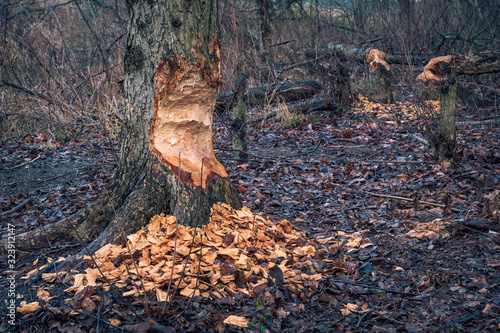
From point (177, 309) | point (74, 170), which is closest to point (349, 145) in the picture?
point (74, 170)

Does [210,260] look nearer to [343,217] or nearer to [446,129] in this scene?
[343,217]

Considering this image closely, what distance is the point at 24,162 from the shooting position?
217 inches

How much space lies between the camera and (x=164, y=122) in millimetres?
2873

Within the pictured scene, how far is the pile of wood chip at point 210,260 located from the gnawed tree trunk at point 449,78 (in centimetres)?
270

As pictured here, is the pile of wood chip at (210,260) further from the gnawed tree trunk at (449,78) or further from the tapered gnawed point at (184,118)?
the gnawed tree trunk at (449,78)

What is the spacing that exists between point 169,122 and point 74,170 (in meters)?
3.03

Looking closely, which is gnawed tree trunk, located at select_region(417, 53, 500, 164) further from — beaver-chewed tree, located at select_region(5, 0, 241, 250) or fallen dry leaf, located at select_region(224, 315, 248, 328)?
fallen dry leaf, located at select_region(224, 315, 248, 328)

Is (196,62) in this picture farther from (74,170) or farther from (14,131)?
(14,131)

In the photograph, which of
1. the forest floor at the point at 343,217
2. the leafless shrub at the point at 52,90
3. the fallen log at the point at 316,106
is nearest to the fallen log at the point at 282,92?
the fallen log at the point at 316,106

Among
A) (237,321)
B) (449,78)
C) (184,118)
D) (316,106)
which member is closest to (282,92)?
(316,106)

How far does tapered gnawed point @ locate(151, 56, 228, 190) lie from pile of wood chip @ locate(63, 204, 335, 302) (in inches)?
15.1

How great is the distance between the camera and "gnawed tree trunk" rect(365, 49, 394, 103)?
8328mm

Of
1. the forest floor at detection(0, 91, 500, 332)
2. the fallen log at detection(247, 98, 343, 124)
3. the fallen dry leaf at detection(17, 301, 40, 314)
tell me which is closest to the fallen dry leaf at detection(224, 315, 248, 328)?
the forest floor at detection(0, 91, 500, 332)

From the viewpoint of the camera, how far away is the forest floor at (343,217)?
81.5 inches
